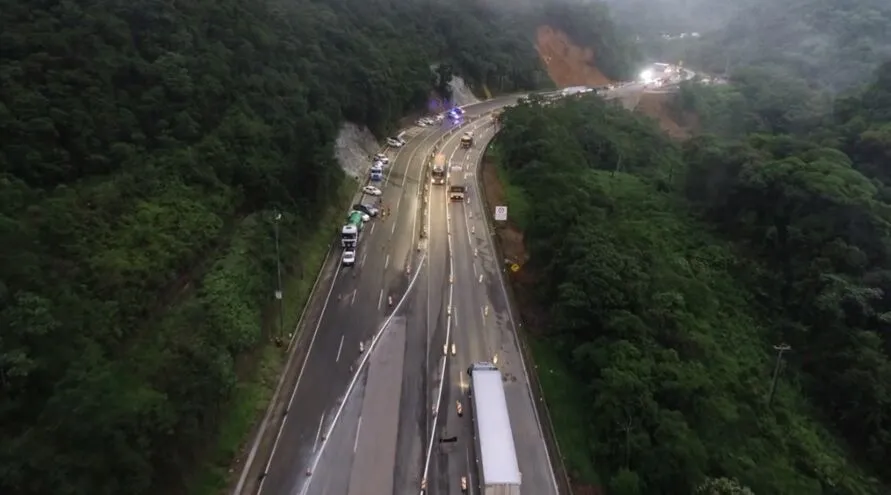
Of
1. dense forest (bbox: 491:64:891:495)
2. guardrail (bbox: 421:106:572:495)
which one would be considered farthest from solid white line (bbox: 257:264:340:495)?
dense forest (bbox: 491:64:891:495)

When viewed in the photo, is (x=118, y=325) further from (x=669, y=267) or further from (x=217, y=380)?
(x=669, y=267)

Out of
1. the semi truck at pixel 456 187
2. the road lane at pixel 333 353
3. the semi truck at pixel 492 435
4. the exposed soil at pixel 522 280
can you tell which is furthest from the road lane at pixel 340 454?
the semi truck at pixel 456 187

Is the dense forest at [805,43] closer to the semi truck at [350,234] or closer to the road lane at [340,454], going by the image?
the semi truck at [350,234]

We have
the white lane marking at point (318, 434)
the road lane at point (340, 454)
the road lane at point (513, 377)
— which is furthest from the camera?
the white lane marking at point (318, 434)

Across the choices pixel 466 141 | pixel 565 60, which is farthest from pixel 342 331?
pixel 565 60

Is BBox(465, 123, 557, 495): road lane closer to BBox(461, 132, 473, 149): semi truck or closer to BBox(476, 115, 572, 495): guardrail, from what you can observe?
BBox(476, 115, 572, 495): guardrail
